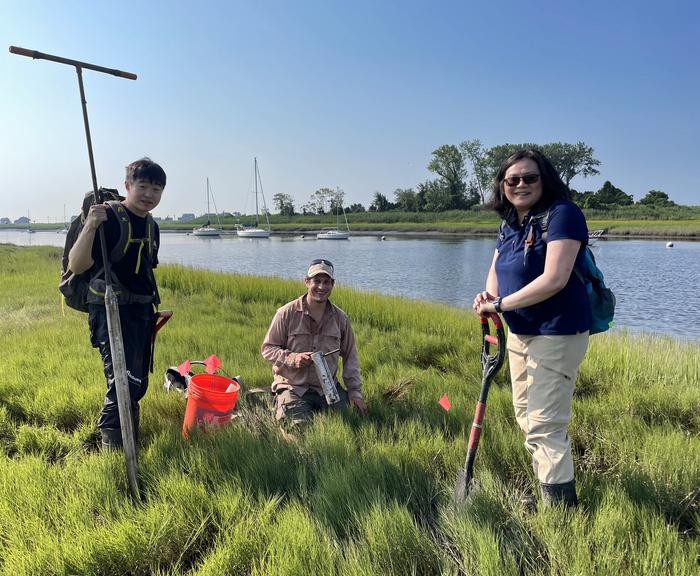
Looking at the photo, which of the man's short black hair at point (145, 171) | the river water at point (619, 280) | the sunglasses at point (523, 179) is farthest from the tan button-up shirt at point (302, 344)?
the river water at point (619, 280)

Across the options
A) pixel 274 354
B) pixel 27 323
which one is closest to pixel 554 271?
pixel 274 354

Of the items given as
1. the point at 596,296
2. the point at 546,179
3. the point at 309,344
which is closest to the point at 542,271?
the point at 596,296

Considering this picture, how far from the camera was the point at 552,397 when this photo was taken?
231 centimetres

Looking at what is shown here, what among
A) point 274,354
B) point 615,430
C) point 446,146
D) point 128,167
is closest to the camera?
point 128,167

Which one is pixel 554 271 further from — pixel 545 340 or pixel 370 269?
pixel 370 269

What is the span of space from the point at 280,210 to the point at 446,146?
40196mm

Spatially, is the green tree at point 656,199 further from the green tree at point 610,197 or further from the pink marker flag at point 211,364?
the pink marker flag at point 211,364

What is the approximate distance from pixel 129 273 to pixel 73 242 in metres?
0.37

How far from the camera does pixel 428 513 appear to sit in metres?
2.41

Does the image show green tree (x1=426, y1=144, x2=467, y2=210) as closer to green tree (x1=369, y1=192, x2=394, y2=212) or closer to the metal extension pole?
green tree (x1=369, y1=192, x2=394, y2=212)

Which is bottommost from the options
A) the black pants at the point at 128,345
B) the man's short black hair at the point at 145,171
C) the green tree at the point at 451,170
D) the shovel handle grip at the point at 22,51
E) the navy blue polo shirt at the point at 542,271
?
the black pants at the point at 128,345

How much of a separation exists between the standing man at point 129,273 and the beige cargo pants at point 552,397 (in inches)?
98.6

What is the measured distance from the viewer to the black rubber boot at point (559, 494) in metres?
2.30

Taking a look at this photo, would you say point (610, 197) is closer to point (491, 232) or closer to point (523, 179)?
point (491, 232)
